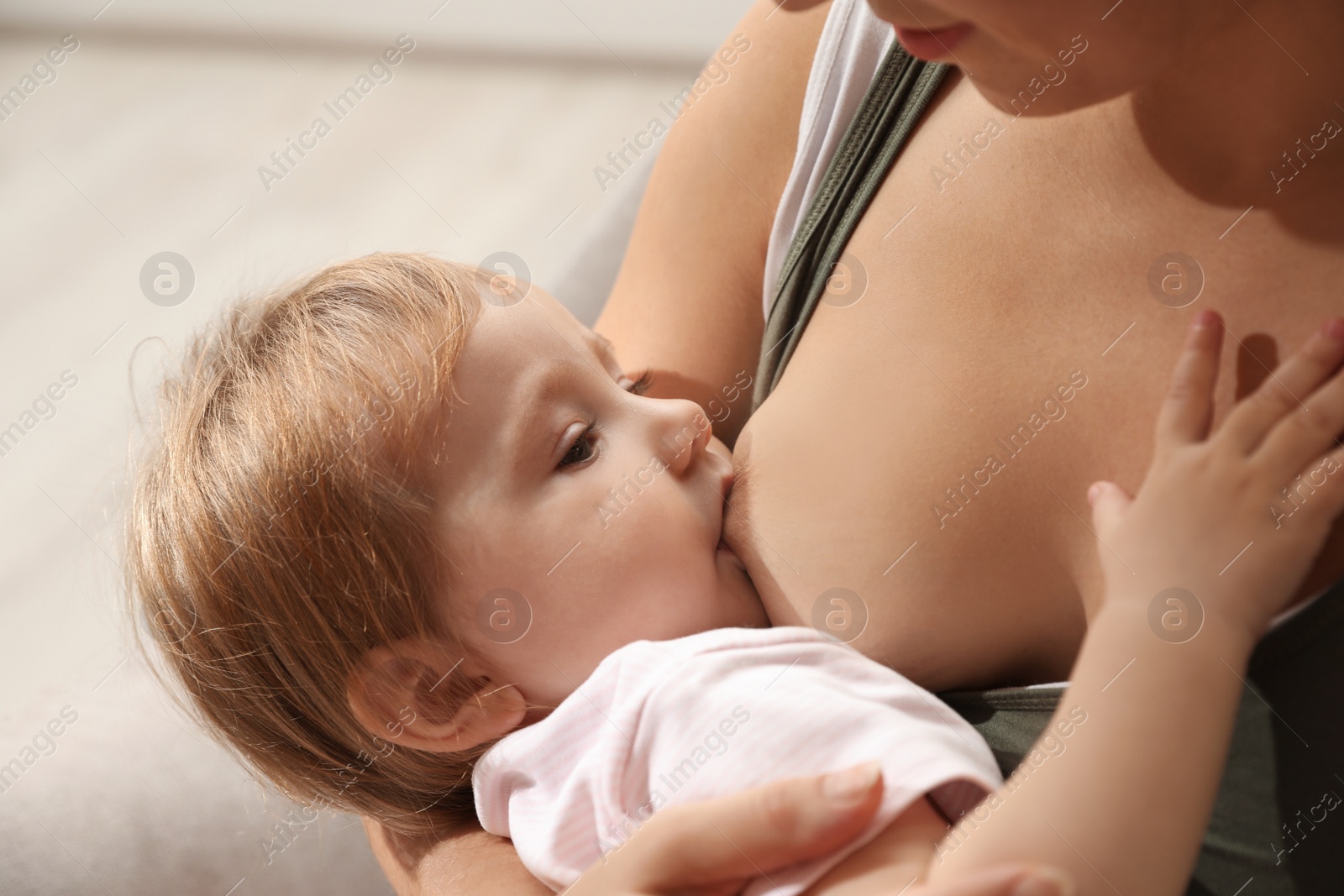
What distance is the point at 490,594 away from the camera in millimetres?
824

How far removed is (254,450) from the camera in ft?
2.75

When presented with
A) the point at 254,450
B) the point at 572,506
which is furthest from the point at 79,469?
the point at 572,506

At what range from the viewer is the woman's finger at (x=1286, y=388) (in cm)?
57

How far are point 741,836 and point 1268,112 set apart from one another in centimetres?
52

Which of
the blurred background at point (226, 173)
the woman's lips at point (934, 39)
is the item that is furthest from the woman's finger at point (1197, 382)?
the blurred background at point (226, 173)

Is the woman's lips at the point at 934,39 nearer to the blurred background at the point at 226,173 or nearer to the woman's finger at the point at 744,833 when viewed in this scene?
the woman's finger at the point at 744,833

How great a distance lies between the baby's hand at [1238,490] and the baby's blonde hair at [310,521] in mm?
487

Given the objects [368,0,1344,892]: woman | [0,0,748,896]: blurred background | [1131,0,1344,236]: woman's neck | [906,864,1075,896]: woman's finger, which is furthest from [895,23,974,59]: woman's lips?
[0,0,748,896]: blurred background

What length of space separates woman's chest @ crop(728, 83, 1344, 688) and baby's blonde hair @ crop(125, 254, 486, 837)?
27 cm

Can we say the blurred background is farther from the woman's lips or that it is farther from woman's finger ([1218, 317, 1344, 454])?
woman's finger ([1218, 317, 1344, 454])

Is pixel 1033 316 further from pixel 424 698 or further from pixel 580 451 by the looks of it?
pixel 424 698

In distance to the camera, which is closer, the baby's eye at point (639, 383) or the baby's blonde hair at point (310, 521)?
the baby's blonde hair at point (310, 521)

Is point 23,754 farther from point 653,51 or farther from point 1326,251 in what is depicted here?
point 653,51

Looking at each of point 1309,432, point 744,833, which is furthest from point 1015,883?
point 1309,432
